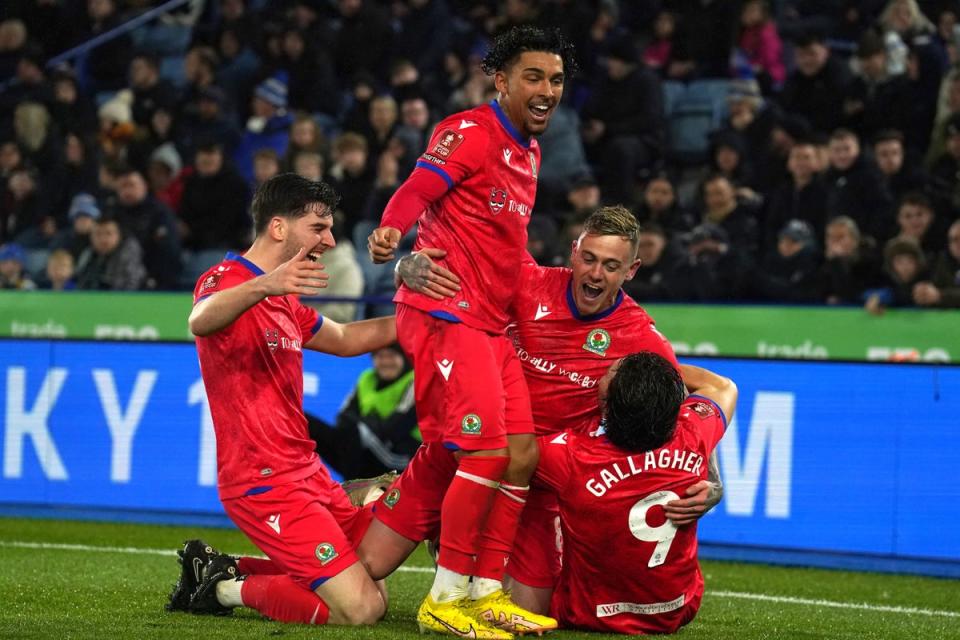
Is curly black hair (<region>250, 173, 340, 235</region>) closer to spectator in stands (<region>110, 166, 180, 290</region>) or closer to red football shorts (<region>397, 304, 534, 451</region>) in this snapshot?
red football shorts (<region>397, 304, 534, 451</region>)

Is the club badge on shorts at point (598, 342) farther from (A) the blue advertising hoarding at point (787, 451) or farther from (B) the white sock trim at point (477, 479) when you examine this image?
(A) the blue advertising hoarding at point (787, 451)

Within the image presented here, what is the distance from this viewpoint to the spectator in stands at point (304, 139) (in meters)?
14.0

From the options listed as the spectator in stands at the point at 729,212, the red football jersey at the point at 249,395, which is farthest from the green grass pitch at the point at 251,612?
the spectator in stands at the point at 729,212

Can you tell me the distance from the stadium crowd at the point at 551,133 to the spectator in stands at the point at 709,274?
0.02 m

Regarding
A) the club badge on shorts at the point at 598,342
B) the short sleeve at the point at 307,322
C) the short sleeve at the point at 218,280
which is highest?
the short sleeve at the point at 218,280

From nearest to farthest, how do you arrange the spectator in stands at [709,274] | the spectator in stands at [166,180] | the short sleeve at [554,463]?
the short sleeve at [554,463]
the spectator in stands at [709,274]
the spectator in stands at [166,180]

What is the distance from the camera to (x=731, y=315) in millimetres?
9984

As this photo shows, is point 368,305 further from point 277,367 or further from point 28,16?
point 28,16

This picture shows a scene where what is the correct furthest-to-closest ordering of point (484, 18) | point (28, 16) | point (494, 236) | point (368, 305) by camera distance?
point (28, 16), point (484, 18), point (368, 305), point (494, 236)

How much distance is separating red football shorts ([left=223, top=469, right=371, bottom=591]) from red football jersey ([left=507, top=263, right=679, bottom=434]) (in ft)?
3.34

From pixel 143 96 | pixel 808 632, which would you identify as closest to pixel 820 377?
pixel 808 632

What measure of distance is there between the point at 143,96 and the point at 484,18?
3964 mm

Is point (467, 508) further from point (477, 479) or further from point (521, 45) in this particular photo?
point (521, 45)

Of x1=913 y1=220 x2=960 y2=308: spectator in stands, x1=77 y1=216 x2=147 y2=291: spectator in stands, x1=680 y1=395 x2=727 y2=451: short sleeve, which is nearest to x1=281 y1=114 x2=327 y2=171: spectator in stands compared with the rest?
x1=77 y1=216 x2=147 y2=291: spectator in stands
